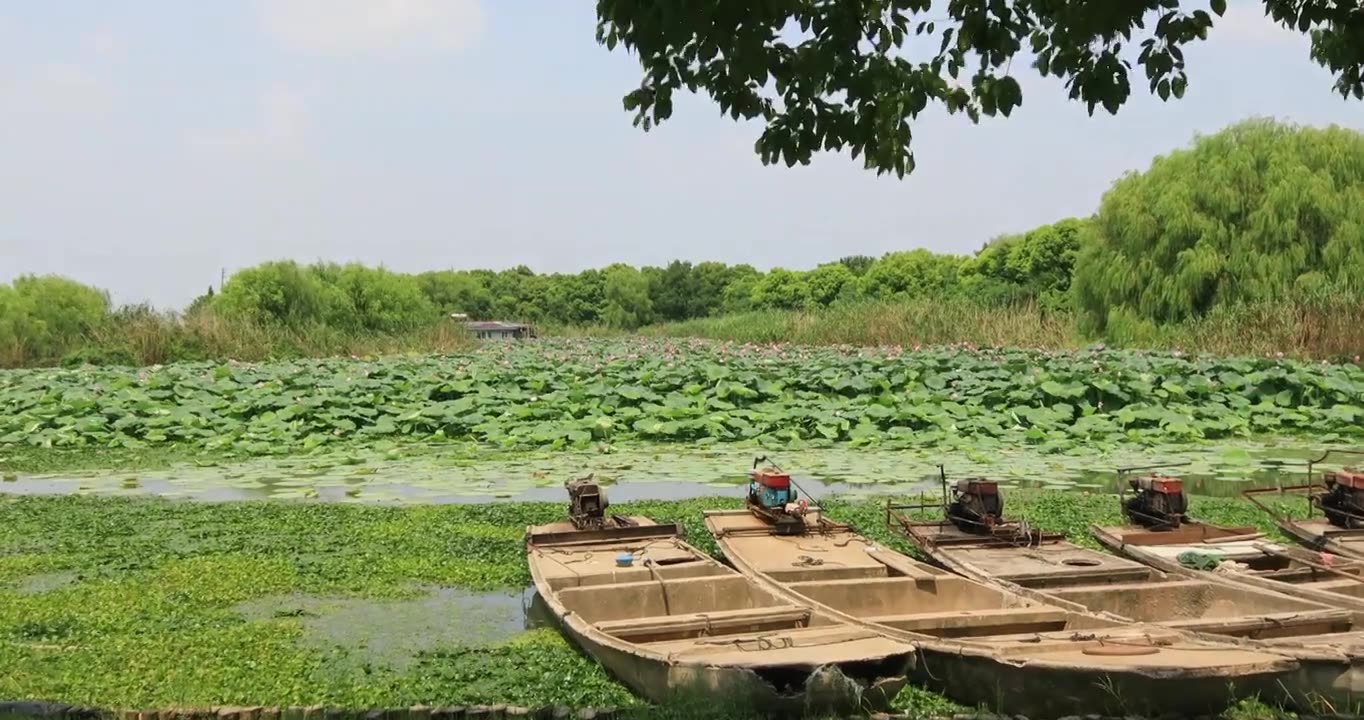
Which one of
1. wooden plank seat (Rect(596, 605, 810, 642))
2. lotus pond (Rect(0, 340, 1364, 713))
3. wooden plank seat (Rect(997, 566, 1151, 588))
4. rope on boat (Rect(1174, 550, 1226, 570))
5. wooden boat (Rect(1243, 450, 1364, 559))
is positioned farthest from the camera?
wooden boat (Rect(1243, 450, 1364, 559))

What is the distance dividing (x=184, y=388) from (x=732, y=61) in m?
14.5

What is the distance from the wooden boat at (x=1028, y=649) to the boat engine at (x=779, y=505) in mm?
1041

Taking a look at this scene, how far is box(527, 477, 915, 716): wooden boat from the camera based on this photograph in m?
4.03

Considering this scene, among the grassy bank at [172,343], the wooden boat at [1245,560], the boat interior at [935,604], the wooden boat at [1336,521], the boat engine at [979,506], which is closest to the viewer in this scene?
the boat interior at [935,604]

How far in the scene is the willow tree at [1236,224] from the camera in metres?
23.0

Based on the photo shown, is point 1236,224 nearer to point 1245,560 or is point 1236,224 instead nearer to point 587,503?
point 1245,560

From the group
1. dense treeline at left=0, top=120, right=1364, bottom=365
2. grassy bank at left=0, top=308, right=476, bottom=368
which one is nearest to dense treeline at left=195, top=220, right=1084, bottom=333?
dense treeline at left=0, top=120, right=1364, bottom=365

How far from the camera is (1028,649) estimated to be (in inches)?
171

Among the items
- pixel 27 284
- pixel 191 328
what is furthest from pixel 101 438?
pixel 27 284

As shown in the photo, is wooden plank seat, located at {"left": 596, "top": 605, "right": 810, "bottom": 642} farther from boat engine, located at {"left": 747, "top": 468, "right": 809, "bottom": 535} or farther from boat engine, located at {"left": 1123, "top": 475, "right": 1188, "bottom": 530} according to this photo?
boat engine, located at {"left": 1123, "top": 475, "right": 1188, "bottom": 530}

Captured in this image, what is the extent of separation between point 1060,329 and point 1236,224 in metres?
4.43

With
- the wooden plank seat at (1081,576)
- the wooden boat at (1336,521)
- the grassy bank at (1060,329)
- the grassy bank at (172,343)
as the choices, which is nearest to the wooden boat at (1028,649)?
the wooden plank seat at (1081,576)

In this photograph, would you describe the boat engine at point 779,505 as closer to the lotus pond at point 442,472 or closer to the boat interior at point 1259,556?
the lotus pond at point 442,472

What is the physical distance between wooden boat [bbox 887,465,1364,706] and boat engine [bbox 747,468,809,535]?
2.23 feet
